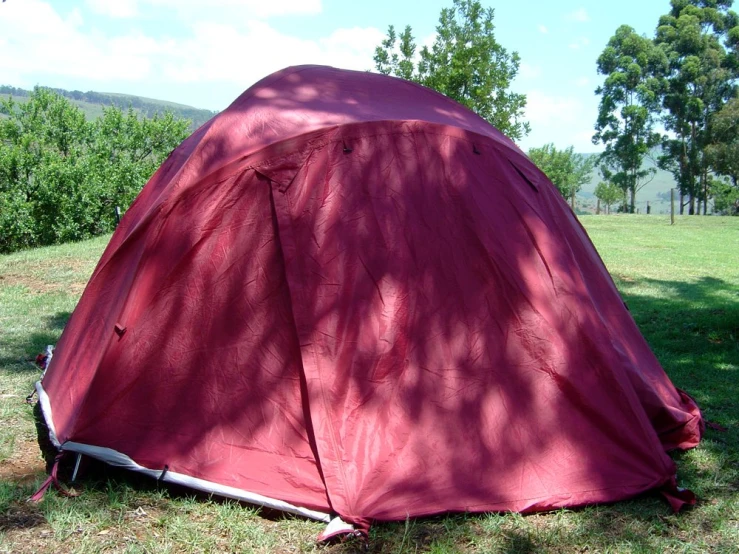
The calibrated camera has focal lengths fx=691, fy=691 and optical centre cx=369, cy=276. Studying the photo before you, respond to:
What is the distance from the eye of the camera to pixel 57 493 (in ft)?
11.8

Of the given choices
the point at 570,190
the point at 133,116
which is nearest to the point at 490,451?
the point at 133,116

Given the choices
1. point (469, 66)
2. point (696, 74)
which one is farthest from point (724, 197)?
point (469, 66)

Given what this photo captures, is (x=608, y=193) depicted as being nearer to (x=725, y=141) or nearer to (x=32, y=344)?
(x=725, y=141)

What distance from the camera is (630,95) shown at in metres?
39.3

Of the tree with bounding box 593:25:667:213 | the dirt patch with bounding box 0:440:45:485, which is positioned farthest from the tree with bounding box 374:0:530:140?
the tree with bounding box 593:25:667:213

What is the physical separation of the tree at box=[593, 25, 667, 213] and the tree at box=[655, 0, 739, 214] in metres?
0.94

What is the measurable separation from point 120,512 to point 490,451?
1.88 metres

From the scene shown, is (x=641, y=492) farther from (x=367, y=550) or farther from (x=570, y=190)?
(x=570, y=190)

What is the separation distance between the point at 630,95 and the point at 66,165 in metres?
34.1

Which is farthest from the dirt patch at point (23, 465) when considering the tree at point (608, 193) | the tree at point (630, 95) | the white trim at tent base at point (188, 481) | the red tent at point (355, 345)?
the tree at point (608, 193)

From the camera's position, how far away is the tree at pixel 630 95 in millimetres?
38219

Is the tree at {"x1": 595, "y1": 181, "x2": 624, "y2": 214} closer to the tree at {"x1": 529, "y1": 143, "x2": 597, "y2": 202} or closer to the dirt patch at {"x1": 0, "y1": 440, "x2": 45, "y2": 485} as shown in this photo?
the tree at {"x1": 529, "y1": 143, "x2": 597, "y2": 202}

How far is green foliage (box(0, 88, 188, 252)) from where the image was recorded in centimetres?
1317

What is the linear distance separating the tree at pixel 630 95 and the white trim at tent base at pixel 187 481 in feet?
123
